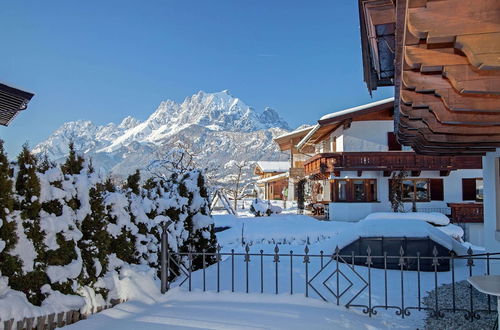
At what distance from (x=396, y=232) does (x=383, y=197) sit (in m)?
15.3

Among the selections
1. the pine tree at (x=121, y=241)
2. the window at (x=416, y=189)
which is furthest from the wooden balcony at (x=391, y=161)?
the pine tree at (x=121, y=241)

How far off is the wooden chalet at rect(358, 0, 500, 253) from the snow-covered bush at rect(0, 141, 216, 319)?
3955 mm

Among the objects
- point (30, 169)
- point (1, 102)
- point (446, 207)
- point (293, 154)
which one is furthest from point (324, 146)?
point (30, 169)

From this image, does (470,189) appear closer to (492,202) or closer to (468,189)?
(468,189)

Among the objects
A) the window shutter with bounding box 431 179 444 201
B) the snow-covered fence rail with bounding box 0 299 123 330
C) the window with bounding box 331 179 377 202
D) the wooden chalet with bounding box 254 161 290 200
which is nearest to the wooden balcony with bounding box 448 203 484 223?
the window shutter with bounding box 431 179 444 201

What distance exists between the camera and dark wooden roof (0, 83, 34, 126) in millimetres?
10594

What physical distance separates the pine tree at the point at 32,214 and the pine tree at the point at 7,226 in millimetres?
170

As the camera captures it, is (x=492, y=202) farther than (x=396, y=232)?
No

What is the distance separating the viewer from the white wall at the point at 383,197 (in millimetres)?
23453

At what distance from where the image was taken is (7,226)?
159 inches

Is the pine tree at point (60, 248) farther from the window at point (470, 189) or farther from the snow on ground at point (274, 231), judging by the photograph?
the window at point (470, 189)

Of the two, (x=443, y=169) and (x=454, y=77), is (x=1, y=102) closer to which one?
(x=454, y=77)

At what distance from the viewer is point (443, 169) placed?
22.9 m

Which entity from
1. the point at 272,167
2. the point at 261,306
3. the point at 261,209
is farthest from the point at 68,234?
the point at 272,167
